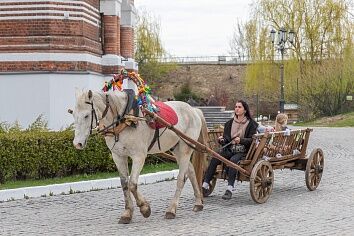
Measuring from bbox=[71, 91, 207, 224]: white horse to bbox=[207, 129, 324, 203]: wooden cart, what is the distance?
3.27ft

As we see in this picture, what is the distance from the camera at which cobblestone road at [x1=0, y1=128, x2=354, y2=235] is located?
28.1 ft

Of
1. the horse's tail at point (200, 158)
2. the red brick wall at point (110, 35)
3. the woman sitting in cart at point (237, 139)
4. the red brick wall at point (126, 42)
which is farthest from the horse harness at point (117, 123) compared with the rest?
the red brick wall at point (126, 42)

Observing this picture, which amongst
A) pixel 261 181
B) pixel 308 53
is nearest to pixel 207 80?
pixel 308 53

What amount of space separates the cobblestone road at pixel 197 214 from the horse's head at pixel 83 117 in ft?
4.14

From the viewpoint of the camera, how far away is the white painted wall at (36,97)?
17.6 meters

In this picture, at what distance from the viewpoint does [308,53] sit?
152 feet

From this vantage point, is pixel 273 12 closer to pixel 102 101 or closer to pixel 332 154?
pixel 332 154

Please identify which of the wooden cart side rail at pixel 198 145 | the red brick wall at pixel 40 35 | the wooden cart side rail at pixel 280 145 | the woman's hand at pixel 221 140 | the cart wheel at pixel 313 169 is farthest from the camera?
the red brick wall at pixel 40 35

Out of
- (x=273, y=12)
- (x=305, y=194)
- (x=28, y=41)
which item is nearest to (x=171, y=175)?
(x=305, y=194)

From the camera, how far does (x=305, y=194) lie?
1166 cm

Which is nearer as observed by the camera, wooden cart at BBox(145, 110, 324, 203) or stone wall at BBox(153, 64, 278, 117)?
wooden cart at BBox(145, 110, 324, 203)

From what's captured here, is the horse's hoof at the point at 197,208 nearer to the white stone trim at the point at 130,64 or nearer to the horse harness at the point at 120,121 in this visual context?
the horse harness at the point at 120,121

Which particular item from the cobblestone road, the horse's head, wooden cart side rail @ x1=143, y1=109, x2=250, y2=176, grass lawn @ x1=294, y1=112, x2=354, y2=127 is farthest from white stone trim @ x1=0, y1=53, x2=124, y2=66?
grass lawn @ x1=294, y1=112, x2=354, y2=127

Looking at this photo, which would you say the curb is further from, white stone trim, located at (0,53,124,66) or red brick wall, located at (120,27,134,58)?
red brick wall, located at (120,27,134,58)
